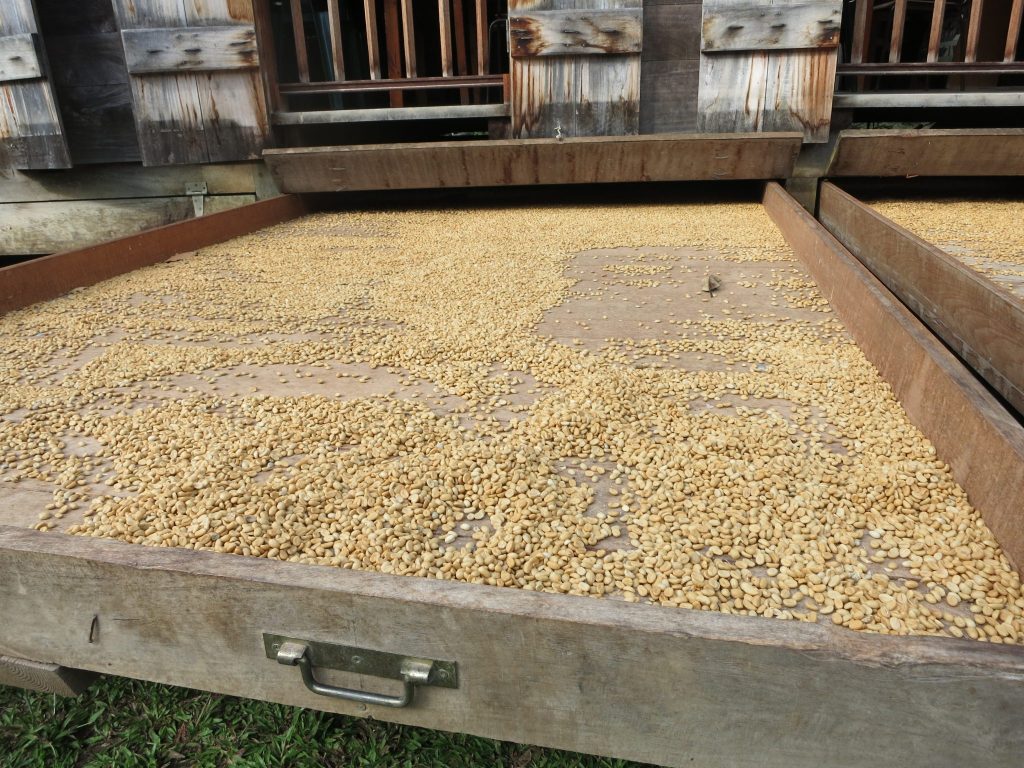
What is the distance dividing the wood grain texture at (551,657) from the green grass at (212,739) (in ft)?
1.43

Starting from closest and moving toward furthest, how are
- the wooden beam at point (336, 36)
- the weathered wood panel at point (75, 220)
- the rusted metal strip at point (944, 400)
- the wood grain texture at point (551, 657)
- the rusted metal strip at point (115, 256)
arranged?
the wood grain texture at point (551, 657) → the rusted metal strip at point (944, 400) → the rusted metal strip at point (115, 256) → the wooden beam at point (336, 36) → the weathered wood panel at point (75, 220)

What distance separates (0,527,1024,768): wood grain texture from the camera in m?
0.96

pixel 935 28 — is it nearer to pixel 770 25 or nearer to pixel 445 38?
pixel 770 25

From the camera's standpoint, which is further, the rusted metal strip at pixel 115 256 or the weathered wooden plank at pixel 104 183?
the weathered wooden plank at pixel 104 183

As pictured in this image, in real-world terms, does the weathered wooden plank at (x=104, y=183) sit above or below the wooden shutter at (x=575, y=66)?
below

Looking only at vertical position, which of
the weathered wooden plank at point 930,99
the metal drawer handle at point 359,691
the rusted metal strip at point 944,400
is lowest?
the metal drawer handle at point 359,691

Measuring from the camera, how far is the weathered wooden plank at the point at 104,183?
5.71 metres

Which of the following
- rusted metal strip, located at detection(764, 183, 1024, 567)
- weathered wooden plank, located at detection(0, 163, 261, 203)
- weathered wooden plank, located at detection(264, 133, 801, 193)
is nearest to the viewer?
rusted metal strip, located at detection(764, 183, 1024, 567)

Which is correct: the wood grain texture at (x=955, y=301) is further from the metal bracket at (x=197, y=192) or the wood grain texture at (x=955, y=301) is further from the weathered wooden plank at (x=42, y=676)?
the metal bracket at (x=197, y=192)

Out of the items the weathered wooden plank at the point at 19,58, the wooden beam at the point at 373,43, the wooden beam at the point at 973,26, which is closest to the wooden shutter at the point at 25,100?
the weathered wooden plank at the point at 19,58

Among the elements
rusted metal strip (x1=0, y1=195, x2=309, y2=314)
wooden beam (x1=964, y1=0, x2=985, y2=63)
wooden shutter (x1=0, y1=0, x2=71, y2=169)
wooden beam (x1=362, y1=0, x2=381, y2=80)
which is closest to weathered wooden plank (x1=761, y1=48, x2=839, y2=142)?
wooden beam (x1=964, y1=0, x2=985, y2=63)

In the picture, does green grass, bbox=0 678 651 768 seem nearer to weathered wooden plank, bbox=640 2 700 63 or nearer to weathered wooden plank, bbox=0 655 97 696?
weathered wooden plank, bbox=0 655 97 696

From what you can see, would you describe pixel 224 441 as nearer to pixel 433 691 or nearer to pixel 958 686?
pixel 433 691

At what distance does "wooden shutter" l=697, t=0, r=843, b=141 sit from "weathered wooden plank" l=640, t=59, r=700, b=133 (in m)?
0.12
